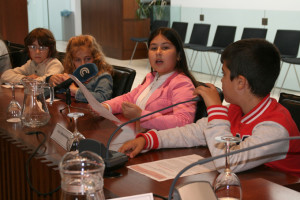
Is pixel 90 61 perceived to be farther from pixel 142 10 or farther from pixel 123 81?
pixel 142 10

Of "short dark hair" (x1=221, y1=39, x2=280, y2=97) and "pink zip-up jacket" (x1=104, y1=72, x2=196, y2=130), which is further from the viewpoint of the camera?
"pink zip-up jacket" (x1=104, y1=72, x2=196, y2=130)

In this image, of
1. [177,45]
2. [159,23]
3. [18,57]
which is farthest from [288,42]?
[177,45]

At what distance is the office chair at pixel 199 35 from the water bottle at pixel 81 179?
21.4ft

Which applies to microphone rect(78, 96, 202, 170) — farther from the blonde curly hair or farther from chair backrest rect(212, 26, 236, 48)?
chair backrest rect(212, 26, 236, 48)

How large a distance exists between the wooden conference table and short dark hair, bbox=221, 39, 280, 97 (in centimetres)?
32

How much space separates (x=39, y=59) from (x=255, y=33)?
3878 mm

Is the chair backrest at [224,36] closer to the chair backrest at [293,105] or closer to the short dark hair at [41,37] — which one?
the short dark hair at [41,37]

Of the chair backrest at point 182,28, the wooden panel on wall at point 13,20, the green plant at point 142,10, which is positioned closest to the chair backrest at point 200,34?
the chair backrest at point 182,28

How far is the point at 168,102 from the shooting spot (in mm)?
2377

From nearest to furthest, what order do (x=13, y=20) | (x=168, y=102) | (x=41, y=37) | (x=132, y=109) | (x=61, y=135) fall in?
(x=61, y=135) < (x=132, y=109) < (x=168, y=102) < (x=41, y=37) < (x=13, y=20)

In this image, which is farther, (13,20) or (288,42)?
(13,20)

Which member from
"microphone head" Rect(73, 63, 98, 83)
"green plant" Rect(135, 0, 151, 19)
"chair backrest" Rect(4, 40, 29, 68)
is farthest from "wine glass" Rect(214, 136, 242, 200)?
"green plant" Rect(135, 0, 151, 19)

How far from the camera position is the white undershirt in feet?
8.06

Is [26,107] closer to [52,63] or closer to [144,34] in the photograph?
[52,63]
